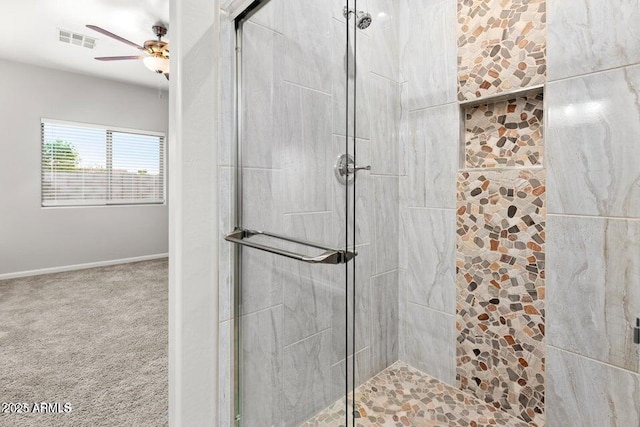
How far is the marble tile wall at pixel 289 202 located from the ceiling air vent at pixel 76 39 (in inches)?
132

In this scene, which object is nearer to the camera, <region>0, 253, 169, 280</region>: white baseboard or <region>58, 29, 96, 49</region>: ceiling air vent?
<region>58, 29, 96, 49</region>: ceiling air vent

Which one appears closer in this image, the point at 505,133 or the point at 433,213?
the point at 505,133

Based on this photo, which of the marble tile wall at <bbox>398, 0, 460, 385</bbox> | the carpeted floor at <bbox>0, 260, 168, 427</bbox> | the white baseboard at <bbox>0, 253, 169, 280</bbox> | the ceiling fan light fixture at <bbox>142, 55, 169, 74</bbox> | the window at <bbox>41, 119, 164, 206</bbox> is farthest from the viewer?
the window at <bbox>41, 119, 164, 206</bbox>

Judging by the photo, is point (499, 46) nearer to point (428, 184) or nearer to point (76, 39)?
point (428, 184)

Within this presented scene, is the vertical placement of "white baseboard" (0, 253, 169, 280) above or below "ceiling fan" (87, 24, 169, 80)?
below

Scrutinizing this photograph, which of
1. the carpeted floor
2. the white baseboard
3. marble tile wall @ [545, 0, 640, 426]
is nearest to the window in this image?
the white baseboard

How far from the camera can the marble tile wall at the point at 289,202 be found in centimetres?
81

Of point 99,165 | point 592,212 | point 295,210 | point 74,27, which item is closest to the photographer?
point 295,210

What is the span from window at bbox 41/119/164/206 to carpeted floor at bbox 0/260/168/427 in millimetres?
1286

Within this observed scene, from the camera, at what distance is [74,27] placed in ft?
10.5

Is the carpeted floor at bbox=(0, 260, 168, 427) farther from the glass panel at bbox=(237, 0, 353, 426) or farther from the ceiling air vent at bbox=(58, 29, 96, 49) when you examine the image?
the ceiling air vent at bbox=(58, 29, 96, 49)

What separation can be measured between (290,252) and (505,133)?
1143 mm

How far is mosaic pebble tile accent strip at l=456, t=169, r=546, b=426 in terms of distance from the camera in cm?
135

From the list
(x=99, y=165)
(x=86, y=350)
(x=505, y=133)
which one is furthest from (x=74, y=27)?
(x=505, y=133)
